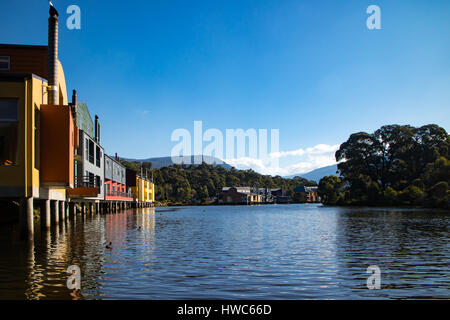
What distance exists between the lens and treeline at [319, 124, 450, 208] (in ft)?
339

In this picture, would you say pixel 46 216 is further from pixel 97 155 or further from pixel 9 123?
pixel 97 155

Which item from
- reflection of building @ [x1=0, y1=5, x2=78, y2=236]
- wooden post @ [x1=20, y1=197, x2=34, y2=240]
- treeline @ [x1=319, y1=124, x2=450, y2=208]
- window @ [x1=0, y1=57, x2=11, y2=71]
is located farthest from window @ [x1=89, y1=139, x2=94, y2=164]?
treeline @ [x1=319, y1=124, x2=450, y2=208]

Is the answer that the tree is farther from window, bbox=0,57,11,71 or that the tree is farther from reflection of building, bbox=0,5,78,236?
window, bbox=0,57,11,71

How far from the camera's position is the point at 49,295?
40.1 ft

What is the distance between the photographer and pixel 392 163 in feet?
372

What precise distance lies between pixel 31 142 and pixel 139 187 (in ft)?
311

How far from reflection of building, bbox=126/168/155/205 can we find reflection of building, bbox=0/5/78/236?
72870 mm

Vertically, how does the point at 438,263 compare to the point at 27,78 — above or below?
below

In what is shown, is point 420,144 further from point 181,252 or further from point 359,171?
point 181,252

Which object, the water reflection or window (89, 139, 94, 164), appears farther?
window (89, 139, 94, 164)

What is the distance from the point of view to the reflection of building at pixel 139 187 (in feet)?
349
